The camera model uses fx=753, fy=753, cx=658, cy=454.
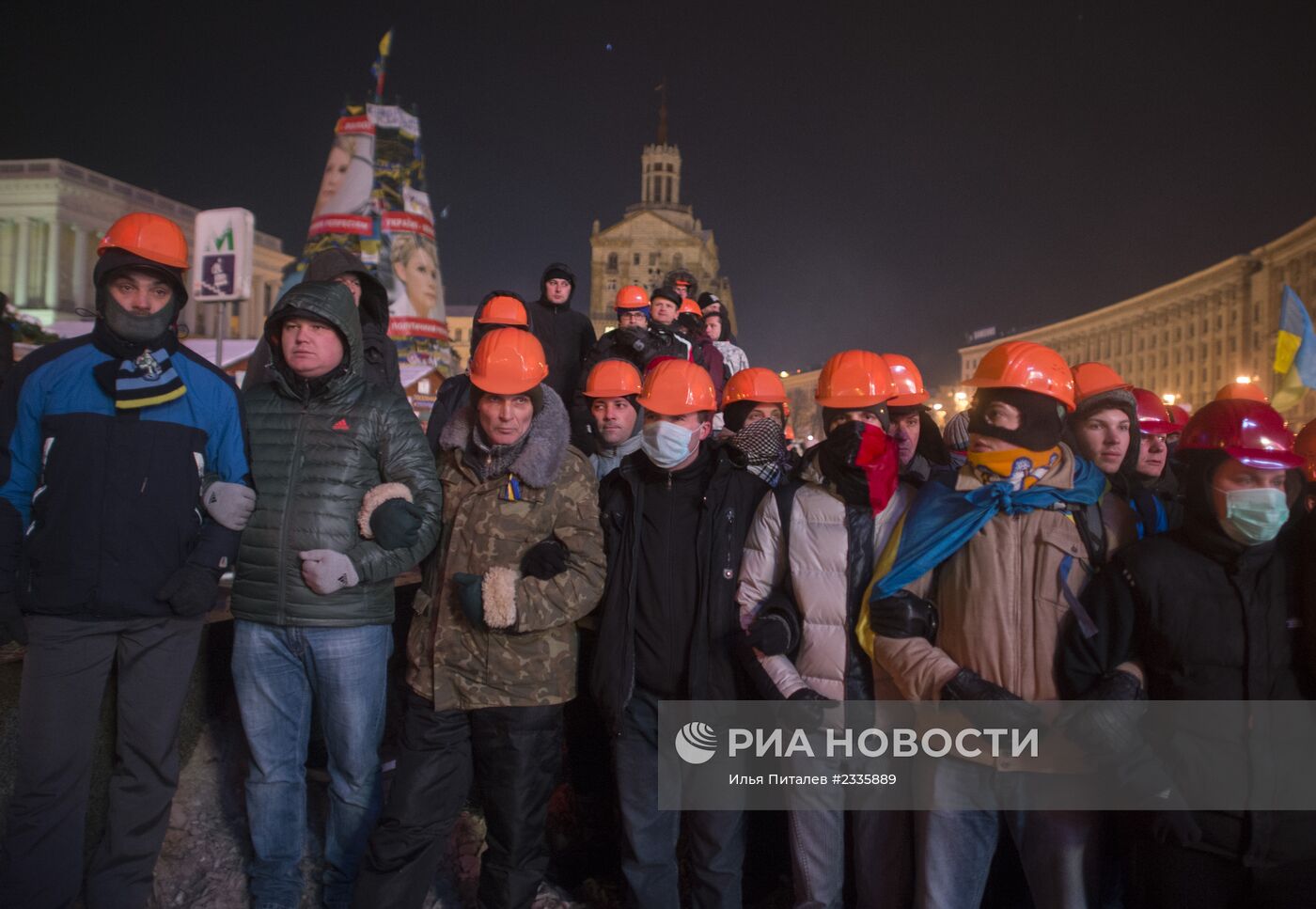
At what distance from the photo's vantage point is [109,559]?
2.99 metres

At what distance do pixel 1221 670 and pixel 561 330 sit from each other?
568 centimetres

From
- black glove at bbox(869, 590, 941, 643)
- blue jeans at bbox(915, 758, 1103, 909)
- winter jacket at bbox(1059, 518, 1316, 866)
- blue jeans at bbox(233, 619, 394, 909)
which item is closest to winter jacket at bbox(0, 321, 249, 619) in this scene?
blue jeans at bbox(233, 619, 394, 909)

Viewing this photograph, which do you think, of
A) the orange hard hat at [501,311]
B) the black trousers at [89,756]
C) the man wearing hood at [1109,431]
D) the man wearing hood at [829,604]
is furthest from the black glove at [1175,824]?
the orange hard hat at [501,311]

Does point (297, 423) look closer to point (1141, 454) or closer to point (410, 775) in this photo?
point (410, 775)

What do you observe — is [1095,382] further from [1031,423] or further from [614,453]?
[614,453]

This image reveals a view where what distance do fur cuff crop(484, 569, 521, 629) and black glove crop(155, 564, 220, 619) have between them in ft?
3.75

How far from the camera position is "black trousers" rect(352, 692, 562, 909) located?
10.5ft

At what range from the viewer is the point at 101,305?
3.20m

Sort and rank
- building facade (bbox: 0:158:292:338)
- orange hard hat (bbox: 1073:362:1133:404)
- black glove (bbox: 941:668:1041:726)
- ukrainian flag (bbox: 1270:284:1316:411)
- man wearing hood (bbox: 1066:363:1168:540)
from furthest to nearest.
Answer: building facade (bbox: 0:158:292:338), ukrainian flag (bbox: 1270:284:1316:411), orange hard hat (bbox: 1073:362:1133:404), man wearing hood (bbox: 1066:363:1168:540), black glove (bbox: 941:668:1041:726)

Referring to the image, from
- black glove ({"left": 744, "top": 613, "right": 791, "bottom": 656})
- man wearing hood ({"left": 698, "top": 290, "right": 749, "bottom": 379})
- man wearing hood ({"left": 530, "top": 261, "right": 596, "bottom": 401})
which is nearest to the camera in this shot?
black glove ({"left": 744, "top": 613, "right": 791, "bottom": 656})

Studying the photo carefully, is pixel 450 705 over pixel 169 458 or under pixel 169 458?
under

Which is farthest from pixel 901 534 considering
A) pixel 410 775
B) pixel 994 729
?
pixel 410 775

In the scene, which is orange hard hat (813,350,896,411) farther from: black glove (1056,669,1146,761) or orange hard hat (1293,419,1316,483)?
orange hard hat (1293,419,1316,483)

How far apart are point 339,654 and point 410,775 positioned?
623 millimetres
